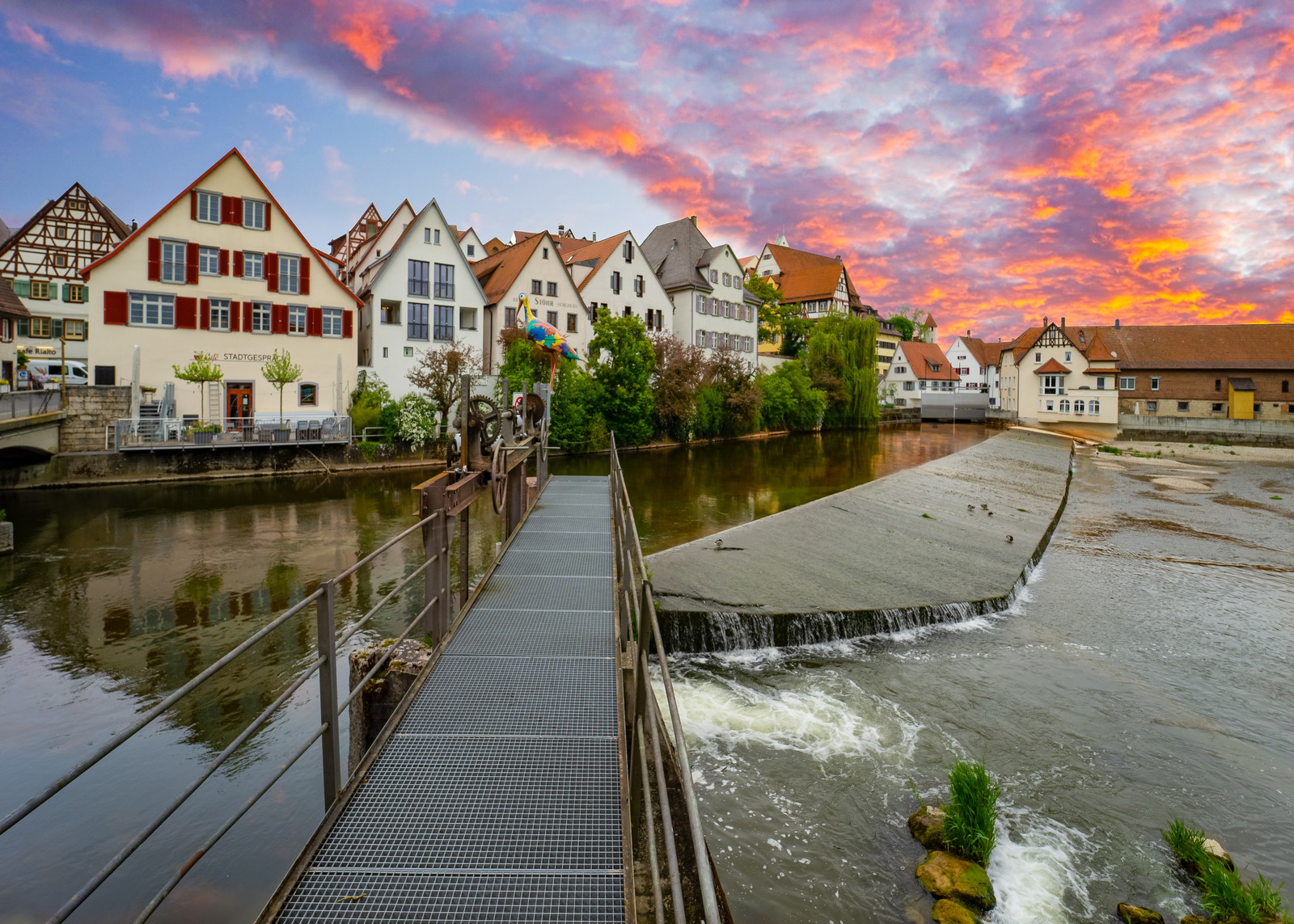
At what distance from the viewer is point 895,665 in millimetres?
11336

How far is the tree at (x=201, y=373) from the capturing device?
32.5 m

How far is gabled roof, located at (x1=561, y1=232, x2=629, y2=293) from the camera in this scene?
52.8m

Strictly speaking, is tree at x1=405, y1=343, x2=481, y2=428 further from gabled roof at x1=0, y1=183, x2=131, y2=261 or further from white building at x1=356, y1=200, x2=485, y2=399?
gabled roof at x1=0, y1=183, x2=131, y2=261

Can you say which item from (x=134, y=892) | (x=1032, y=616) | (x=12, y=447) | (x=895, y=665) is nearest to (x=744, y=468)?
(x=1032, y=616)

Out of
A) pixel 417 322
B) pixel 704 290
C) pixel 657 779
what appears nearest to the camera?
pixel 657 779

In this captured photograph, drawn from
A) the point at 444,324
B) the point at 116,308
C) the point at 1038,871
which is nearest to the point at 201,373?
the point at 116,308

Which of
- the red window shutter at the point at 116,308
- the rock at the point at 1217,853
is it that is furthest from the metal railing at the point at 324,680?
the red window shutter at the point at 116,308

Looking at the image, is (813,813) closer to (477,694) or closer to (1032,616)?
(477,694)

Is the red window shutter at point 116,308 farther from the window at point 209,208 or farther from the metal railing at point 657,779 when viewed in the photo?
the metal railing at point 657,779

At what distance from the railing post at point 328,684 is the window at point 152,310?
120 ft

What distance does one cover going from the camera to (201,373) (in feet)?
107

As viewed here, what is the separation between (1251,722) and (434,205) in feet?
142

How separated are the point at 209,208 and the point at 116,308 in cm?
624

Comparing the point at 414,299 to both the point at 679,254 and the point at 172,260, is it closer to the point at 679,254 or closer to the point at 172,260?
the point at 172,260
